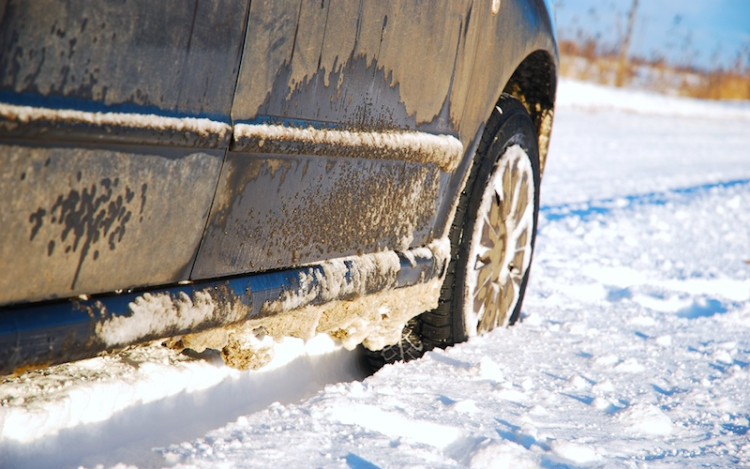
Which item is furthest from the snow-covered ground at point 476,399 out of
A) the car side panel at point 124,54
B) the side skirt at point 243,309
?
the car side panel at point 124,54

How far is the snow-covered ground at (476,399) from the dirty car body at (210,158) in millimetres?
250

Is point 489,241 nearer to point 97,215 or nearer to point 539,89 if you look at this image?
point 539,89

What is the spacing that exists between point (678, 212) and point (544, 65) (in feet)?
11.0

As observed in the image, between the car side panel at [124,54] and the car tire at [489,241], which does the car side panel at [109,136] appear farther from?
the car tire at [489,241]

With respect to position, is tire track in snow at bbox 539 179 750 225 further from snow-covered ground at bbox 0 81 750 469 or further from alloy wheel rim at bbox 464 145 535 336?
alloy wheel rim at bbox 464 145 535 336

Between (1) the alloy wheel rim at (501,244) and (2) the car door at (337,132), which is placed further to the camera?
(1) the alloy wheel rim at (501,244)

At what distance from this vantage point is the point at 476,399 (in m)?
1.90

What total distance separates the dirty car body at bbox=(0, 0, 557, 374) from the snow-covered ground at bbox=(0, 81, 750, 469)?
0.25 metres

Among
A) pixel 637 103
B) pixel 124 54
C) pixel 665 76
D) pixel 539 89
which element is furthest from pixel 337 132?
pixel 665 76

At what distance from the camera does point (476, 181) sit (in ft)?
7.27

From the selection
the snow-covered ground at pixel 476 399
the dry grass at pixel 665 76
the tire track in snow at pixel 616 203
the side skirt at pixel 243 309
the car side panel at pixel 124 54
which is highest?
the dry grass at pixel 665 76

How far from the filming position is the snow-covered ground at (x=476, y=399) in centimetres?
144

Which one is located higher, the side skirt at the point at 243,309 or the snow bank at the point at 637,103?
the snow bank at the point at 637,103

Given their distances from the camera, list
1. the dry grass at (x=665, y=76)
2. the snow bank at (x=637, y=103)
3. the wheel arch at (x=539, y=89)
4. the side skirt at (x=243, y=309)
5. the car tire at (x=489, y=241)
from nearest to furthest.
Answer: the side skirt at (x=243, y=309) < the car tire at (x=489, y=241) < the wheel arch at (x=539, y=89) < the snow bank at (x=637, y=103) < the dry grass at (x=665, y=76)
